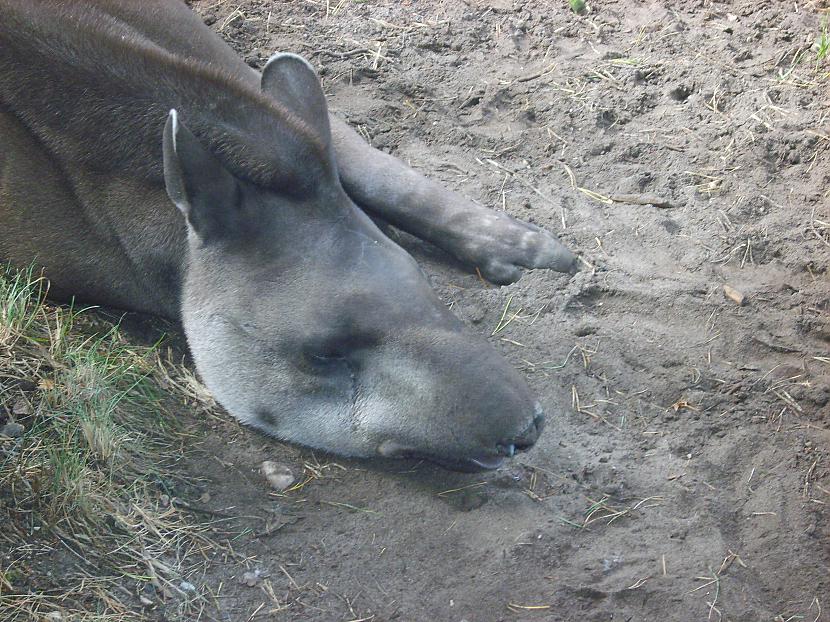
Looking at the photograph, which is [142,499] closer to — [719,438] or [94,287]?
[94,287]

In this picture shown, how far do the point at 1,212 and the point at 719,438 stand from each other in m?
3.09

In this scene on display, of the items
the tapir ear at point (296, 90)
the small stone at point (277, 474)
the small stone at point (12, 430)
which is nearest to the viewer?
the small stone at point (12, 430)

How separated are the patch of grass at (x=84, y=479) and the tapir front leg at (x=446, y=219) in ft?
4.49

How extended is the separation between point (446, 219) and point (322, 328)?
50.0 inches

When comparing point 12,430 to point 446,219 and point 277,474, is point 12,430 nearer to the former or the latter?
point 277,474

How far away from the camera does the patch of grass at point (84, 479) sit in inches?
119

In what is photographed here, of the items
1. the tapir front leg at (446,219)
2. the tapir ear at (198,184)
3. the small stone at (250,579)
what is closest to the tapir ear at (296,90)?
the tapir ear at (198,184)

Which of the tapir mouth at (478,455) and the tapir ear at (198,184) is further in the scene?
the tapir mouth at (478,455)

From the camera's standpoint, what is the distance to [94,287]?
4.05 metres

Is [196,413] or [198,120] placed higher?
[198,120]

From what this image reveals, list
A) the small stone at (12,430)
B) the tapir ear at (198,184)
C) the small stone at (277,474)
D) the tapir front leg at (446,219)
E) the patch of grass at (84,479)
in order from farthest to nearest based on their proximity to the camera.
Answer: the tapir front leg at (446,219) → the small stone at (277,474) → the small stone at (12,430) → the tapir ear at (198,184) → the patch of grass at (84,479)

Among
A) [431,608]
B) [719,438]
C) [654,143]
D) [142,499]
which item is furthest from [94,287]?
[654,143]

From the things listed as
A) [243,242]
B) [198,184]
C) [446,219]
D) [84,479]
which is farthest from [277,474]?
[446,219]

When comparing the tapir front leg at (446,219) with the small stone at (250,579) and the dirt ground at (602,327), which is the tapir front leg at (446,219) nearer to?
the dirt ground at (602,327)
